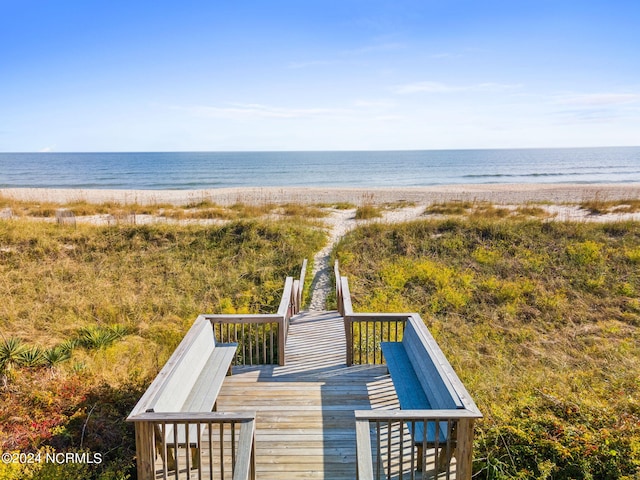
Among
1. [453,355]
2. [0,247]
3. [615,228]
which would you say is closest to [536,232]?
[615,228]

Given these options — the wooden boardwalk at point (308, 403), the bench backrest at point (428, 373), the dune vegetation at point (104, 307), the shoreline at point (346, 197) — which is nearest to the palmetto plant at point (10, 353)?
the dune vegetation at point (104, 307)

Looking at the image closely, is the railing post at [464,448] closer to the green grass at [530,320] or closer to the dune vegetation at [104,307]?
the green grass at [530,320]

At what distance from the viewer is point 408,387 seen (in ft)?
15.4

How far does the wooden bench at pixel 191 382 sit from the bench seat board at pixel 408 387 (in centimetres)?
198

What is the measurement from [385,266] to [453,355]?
17.2 feet

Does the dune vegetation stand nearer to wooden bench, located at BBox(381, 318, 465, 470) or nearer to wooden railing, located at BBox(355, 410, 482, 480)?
wooden railing, located at BBox(355, 410, 482, 480)

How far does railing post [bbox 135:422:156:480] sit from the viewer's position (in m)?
3.57

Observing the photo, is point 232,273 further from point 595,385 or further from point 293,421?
point 595,385

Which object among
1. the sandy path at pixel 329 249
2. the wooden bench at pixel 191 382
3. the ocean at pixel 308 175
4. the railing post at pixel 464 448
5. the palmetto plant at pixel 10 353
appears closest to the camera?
the railing post at pixel 464 448

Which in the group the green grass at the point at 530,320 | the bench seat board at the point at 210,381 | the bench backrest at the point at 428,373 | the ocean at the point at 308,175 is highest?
the ocean at the point at 308,175

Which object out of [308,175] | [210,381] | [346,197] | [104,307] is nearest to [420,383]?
[210,381]

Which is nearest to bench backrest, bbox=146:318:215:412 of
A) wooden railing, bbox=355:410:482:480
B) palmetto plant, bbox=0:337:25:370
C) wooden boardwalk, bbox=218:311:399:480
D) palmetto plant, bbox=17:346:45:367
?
wooden boardwalk, bbox=218:311:399:480

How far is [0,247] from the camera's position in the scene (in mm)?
13805

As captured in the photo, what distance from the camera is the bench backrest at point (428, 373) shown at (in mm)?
3846
